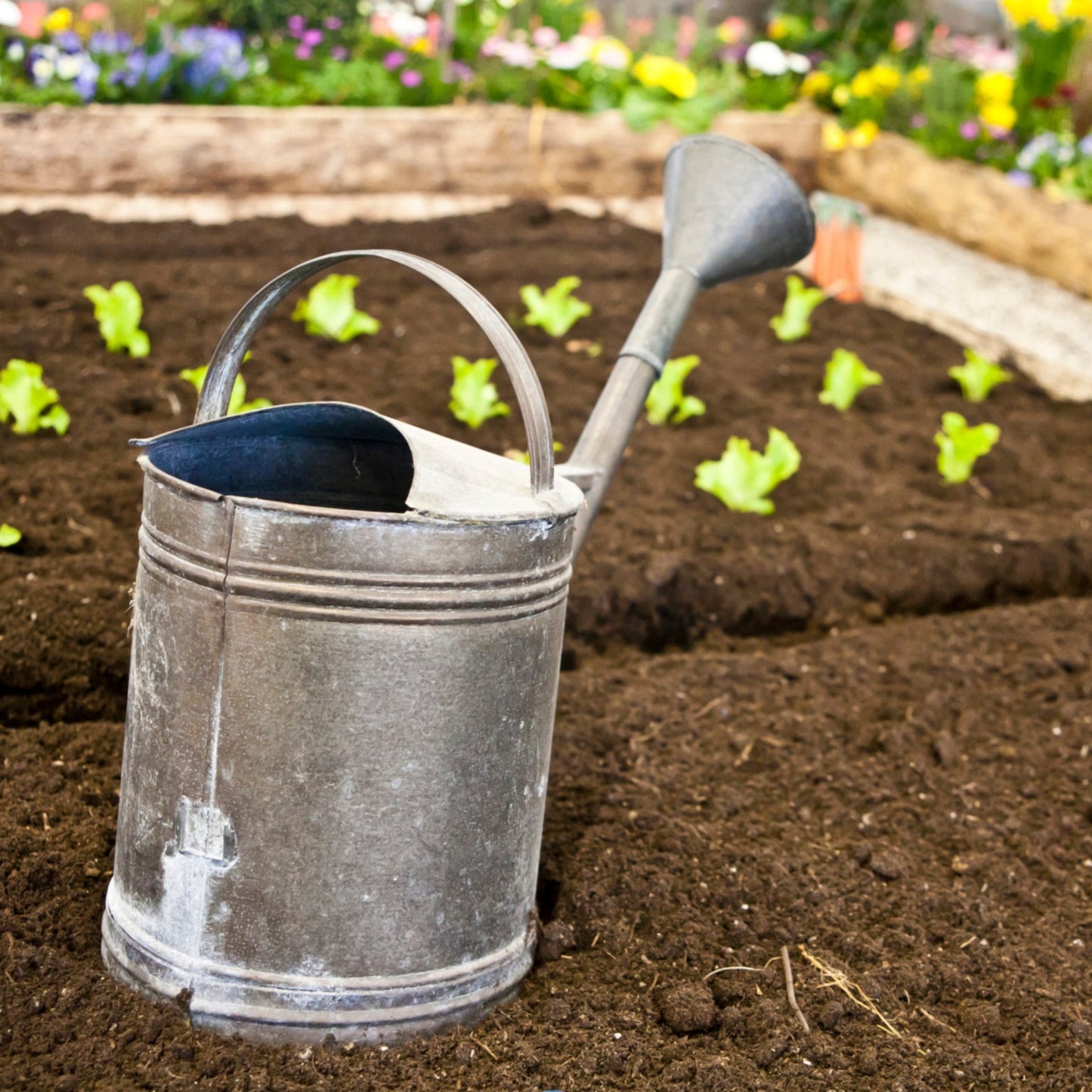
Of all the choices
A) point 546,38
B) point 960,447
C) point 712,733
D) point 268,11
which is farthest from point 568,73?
point 712,733

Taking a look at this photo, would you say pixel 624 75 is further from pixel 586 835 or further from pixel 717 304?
pixel 586 835

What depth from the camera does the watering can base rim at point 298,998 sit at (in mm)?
1456

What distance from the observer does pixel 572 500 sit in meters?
1.51

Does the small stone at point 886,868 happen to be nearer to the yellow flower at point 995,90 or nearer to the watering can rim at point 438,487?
the watering can rim at point 438,487

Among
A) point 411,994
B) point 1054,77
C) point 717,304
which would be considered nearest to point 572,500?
point 411,994

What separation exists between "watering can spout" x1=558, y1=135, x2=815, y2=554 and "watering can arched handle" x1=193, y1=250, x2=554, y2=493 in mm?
418

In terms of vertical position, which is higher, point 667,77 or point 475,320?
point 475,320

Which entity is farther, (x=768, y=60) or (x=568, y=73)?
(x=768, y=60)

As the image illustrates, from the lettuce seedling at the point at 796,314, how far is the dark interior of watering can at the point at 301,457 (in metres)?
2.93

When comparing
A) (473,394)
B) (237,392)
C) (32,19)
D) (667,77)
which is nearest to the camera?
(237,392)

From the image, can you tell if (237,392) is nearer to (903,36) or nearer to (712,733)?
(712,733)

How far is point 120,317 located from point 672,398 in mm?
1490

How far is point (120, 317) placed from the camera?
3422mm

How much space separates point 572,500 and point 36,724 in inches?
46.2
